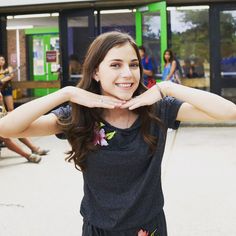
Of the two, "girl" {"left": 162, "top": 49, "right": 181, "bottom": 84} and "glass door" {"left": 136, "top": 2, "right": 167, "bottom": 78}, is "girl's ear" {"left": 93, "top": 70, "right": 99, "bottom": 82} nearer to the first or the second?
"girl" {"left": 162, "top": 49, "right": 181, "bottom": 84}

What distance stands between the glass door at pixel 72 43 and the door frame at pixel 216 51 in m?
2.94

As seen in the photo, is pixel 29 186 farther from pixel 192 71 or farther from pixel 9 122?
pixel 192 71

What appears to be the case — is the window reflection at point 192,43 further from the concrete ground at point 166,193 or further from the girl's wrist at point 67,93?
the girl's wrist at point 67,93

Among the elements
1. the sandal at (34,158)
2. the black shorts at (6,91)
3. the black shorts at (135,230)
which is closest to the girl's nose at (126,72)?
the black shorts at (135,230)

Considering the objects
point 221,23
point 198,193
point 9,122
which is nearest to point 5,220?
point 198,193

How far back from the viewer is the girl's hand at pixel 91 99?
1723mm

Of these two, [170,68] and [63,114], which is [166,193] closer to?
[63,114]

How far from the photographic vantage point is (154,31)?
10.1 meters

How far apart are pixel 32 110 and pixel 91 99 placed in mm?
239

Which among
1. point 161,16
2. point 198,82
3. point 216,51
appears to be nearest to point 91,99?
point 161,16

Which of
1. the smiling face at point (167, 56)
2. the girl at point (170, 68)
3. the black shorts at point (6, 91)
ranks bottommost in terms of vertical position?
the black shorts at point (6, 91)

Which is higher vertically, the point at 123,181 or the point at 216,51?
the point at 216,51

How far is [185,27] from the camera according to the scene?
A: 12180mm

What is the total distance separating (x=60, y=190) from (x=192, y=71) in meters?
8.29
